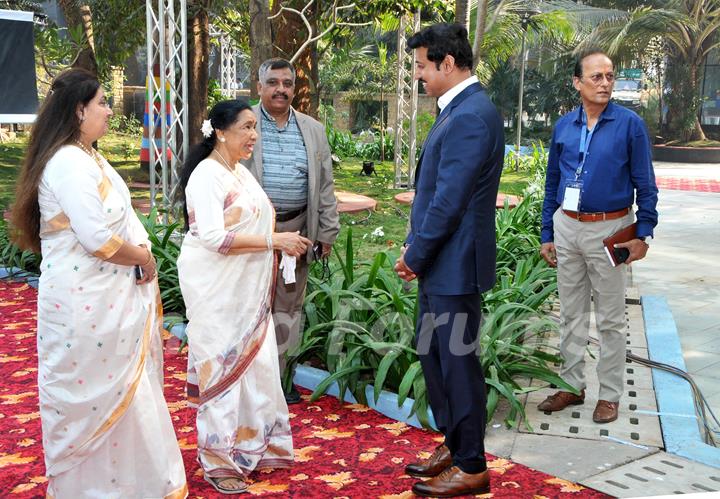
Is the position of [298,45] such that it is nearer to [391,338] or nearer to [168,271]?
[168,271]

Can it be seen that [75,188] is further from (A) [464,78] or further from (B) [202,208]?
(A) [464,78]

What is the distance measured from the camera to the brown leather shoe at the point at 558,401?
4426 mm

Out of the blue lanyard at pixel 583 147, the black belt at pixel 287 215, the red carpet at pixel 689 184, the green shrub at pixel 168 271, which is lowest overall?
the red carpet at pixel 689 184

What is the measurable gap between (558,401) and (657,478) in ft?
2.88

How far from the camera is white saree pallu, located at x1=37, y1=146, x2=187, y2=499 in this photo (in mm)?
3053

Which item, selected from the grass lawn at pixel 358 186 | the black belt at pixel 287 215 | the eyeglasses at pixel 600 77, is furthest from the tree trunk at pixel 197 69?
the eyeglasses at pixel 600 77

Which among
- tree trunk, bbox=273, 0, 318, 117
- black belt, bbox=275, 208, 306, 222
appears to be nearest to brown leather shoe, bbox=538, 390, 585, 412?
black belt, bbox=275, 208, 306, 222

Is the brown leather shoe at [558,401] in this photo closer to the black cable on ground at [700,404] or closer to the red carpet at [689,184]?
the black cable on ground at [700,404]

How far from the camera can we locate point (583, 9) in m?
30.1

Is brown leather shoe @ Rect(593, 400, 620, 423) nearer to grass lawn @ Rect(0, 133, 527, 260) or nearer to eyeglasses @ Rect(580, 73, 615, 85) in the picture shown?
eyeglasses @ Rect(580, 73, 615, 85)

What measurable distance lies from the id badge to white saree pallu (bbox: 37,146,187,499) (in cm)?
218

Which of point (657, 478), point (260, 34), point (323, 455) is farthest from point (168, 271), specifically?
point (657, 478)

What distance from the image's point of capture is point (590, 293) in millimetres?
4516

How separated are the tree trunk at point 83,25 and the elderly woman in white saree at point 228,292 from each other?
413 inches
